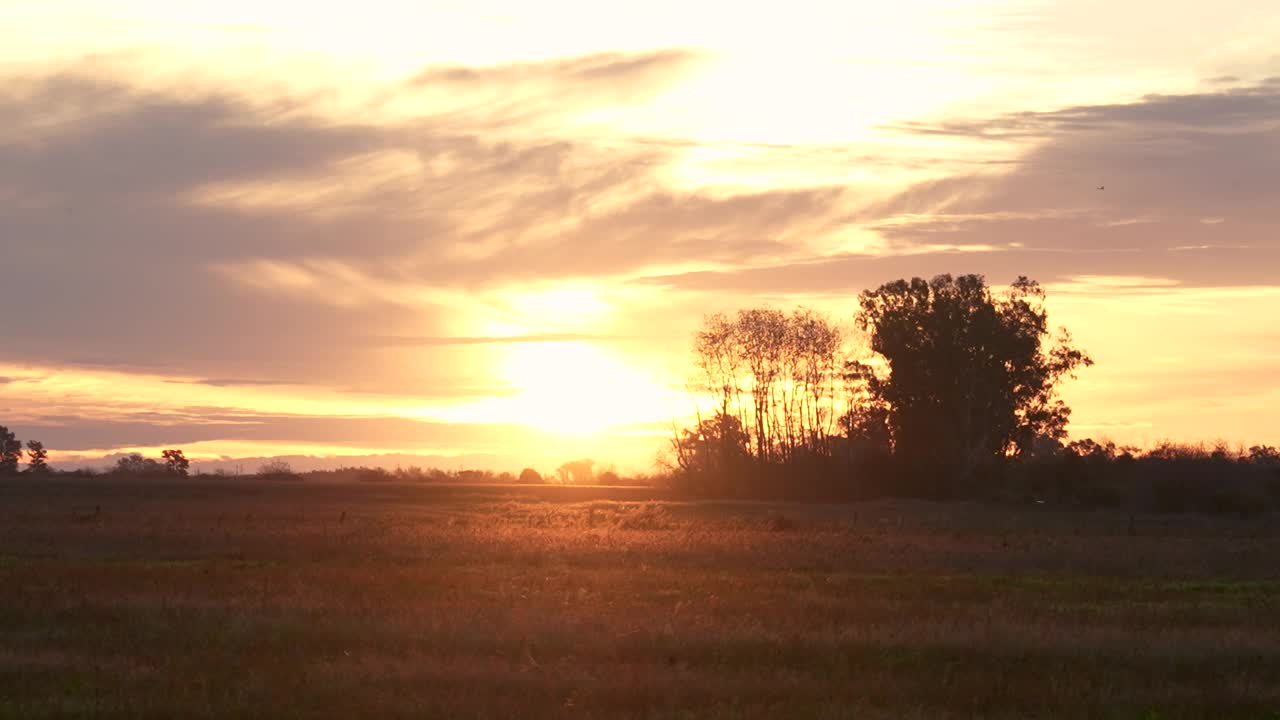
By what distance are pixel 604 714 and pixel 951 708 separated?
3924 mm

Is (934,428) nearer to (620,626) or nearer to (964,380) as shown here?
(964,380)

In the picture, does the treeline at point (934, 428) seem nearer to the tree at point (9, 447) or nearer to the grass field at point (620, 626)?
the grass field at point (620, 626)

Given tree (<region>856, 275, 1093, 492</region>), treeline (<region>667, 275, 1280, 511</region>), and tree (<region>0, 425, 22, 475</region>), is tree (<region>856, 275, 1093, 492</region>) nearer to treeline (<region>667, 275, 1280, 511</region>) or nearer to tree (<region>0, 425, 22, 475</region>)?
treeline (<region>667, 275, 1280, 511</region>)

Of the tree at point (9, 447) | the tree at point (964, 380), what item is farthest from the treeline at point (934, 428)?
the tree at point (9, 447)

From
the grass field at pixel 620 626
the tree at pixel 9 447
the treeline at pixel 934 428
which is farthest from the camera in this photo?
the tree at pixel 9 447

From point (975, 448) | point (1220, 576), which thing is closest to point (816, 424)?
point (975, 448)

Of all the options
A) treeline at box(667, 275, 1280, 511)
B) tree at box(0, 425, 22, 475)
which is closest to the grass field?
treeline at box(667, 275, 1280, 511)

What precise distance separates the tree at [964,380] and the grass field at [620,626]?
42509 mm

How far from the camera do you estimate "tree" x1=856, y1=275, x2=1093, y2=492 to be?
3280 inches

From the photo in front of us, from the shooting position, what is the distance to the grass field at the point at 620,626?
14.8m

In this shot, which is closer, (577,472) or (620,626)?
(620,626)

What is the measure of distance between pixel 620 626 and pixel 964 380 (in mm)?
67920

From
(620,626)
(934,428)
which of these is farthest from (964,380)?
(620,626)

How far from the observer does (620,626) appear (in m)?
18.8
